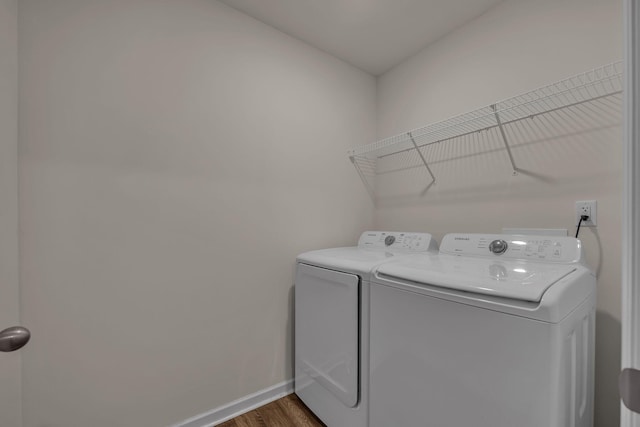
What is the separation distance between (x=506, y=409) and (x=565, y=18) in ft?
5.65

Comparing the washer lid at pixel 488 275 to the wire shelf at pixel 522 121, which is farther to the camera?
the wire shelf at pixel 522 121

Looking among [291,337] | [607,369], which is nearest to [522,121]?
[607,369]

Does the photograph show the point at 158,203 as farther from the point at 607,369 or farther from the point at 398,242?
the point at 607,369

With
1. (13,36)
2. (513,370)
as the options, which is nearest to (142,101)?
(13,36)

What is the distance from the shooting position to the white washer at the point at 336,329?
1.26m

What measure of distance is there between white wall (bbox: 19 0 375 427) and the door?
1.54 metres

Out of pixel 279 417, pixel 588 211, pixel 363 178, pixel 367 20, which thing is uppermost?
pixel 367 20

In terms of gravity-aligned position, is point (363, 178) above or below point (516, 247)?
above

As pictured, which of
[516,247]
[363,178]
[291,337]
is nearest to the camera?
[516,247]

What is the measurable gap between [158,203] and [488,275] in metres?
1.49

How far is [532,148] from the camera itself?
1423 mm

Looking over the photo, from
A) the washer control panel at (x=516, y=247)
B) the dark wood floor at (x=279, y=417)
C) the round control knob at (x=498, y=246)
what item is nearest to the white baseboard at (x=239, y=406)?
the dark wood floor at (x=279, y=417)

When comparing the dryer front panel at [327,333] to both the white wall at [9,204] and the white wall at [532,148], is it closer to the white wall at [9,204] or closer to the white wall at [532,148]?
the white wall at [532,148]

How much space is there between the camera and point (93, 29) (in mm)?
1217
